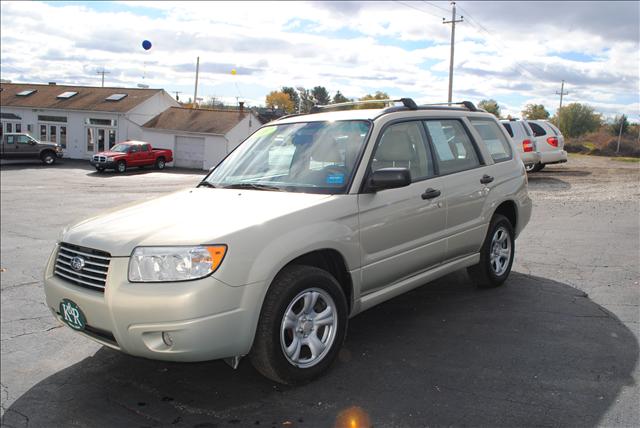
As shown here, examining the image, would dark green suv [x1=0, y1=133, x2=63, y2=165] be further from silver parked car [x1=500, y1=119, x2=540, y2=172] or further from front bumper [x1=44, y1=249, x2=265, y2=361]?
front bumper [x1=44, y1=249, x2=265, y2=361]

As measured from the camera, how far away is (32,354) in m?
4.91

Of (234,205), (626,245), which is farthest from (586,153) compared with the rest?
(234,205)

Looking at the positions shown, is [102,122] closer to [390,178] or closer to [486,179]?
[486,179]

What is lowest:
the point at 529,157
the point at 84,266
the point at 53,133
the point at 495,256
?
the point at 495,256

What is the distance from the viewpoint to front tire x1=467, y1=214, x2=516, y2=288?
5.86 meters

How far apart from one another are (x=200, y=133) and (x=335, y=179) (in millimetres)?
37210

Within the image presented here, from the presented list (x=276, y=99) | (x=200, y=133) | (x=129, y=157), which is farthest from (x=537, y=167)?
(x=276, y=99)

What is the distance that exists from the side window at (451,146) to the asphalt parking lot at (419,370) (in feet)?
4.36

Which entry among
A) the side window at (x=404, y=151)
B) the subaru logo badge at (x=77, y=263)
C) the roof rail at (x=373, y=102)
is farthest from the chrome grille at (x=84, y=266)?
the roof rail at (x=373, y=102)

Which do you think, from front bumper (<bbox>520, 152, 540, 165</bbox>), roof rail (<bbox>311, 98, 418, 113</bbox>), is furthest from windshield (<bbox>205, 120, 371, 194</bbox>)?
front bumper (<bbox>520, 152, 540, 165</bbox>)

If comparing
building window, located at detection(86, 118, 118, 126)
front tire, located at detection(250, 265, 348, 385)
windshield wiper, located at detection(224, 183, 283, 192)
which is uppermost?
building window, located at detection(86, 118, 118, 126)

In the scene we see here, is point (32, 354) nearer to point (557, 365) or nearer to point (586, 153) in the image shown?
point (557, 365)

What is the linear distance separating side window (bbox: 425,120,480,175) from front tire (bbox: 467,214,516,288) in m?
0.74

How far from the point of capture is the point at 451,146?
18.0ft
